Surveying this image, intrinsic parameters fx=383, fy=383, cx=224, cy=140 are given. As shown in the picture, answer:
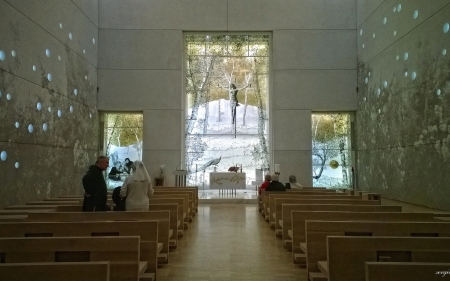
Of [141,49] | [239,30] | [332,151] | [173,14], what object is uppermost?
[173,14]

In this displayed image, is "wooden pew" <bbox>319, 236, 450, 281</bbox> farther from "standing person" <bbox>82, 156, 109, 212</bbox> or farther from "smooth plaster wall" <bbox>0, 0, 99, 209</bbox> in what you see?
"smooth plaster wall" <bbox>0, 0, 99, 209</bbox>

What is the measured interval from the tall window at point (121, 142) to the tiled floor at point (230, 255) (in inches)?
237

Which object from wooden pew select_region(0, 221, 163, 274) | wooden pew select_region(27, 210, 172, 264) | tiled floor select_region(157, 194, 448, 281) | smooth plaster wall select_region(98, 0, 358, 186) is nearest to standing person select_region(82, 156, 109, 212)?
wooden pew select_region(27, 210, 172, 264)

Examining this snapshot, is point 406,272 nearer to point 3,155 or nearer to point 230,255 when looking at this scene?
point 230,255

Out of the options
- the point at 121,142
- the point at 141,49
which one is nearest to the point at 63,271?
the point at 121,142

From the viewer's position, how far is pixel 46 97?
9039 millimetres

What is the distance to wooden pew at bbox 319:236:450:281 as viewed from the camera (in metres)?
2.64

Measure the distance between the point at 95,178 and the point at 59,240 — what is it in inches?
80.0

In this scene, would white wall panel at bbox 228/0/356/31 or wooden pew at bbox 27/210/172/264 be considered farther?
white wall panel at bbox 228/0/356/31

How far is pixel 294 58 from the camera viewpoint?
42.4ft

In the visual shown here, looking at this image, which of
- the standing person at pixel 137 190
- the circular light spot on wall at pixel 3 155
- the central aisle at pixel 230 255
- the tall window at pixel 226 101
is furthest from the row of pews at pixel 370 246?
the tall window at pixel 226 101

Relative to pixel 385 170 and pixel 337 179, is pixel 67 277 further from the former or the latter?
pixel 337 179

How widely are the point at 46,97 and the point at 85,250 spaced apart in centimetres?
742

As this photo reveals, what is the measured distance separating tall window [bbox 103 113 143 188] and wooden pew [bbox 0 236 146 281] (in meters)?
10.4
